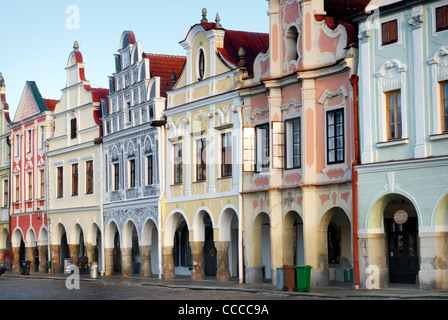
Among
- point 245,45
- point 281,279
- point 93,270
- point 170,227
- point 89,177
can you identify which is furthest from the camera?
point 89,177

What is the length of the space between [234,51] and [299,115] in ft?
25.7

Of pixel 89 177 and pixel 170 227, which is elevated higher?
pixel 89 177

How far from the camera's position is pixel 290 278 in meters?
32.0

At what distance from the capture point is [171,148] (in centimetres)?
4475

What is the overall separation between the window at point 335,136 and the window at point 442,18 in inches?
217

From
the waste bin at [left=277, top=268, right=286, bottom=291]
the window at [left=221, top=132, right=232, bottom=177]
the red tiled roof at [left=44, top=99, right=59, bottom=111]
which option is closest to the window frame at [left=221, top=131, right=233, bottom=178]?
the window at [left=221, top=132, right=232, bottom=177]

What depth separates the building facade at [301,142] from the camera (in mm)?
34062

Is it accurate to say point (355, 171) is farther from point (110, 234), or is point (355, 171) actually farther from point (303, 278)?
point (110, 234)

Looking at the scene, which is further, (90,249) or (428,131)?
(90,249)

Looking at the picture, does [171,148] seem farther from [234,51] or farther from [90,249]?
[90,249]

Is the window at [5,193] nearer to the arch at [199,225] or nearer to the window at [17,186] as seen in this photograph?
the window at [17,186]

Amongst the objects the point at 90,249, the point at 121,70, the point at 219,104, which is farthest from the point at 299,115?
the point at 90,249

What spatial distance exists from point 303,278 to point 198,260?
11355 mm

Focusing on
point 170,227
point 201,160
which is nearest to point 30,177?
point 170,227
